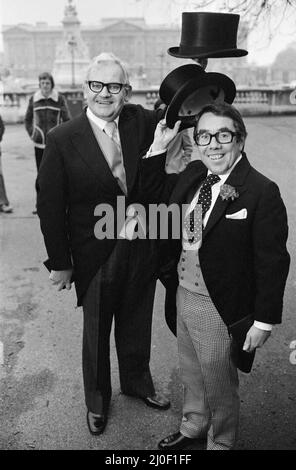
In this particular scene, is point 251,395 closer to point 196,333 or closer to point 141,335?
point 141,335

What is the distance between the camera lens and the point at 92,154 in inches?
103

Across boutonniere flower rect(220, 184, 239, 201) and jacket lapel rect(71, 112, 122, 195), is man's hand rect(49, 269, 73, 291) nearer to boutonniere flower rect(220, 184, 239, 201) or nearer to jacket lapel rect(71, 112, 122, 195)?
jacket lapel rect(71, 112, 122, 195)

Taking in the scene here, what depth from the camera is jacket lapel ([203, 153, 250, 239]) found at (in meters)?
2.28

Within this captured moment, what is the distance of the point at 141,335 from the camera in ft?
10.3

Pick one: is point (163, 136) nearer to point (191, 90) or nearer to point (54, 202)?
point (191, 90)

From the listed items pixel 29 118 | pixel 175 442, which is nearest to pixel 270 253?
pixel 175 442

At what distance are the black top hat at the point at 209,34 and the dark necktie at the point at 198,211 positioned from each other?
1.98 ft

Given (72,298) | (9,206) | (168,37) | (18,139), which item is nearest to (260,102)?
(18,139)

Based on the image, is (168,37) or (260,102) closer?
(260,102)

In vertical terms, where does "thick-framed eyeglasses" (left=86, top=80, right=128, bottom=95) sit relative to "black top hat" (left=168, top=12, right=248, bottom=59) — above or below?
below

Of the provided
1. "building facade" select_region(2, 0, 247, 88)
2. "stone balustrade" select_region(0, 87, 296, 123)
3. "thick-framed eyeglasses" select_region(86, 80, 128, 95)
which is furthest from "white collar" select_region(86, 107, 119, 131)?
"building facade" select_region(2, 0, 247, 88)

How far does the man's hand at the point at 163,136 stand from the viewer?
2.48m

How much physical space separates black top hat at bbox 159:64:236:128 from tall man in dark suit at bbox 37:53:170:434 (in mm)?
289
